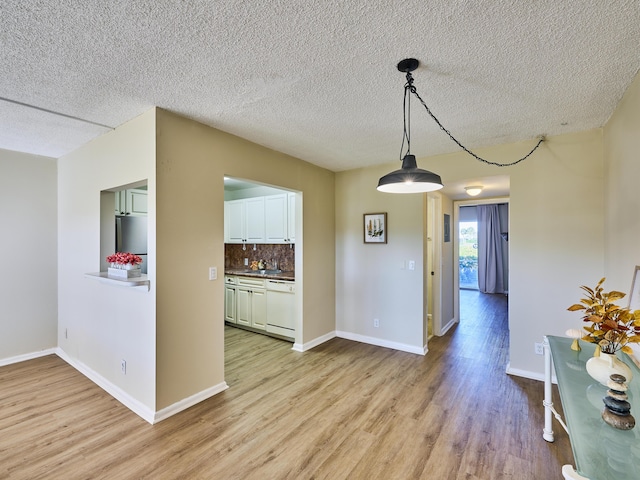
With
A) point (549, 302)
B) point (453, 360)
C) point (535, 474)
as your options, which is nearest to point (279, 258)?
point (453, 360)

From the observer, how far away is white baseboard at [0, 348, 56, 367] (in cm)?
353

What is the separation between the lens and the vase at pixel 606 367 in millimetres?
1306

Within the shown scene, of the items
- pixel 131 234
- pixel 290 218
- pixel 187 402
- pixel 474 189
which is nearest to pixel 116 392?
pixel 187 402

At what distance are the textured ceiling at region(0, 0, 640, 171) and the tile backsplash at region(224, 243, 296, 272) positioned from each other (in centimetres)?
269

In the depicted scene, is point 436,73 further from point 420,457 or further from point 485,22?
point 420,457

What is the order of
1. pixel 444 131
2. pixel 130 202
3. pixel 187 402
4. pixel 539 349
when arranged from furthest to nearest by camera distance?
A: pixel 130 202 → pixel 539 349 → pixel 444 131 → pixel 187 402

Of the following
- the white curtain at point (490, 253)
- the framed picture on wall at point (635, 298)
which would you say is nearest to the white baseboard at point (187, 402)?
the framed picture on wall at point (635, 298)

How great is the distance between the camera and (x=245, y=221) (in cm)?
538

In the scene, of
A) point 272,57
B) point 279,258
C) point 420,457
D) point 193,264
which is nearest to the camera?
point 272,57

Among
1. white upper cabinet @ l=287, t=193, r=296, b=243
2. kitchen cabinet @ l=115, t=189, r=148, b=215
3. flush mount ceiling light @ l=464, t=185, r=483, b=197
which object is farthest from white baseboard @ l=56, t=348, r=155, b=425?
flush mount ceiling light @ l=464, t=185, r=483, b=197

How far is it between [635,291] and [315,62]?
244 centimetres

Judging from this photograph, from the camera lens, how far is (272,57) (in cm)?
173

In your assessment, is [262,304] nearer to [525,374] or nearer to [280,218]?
[280,218]

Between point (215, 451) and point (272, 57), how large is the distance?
255 centimetres
